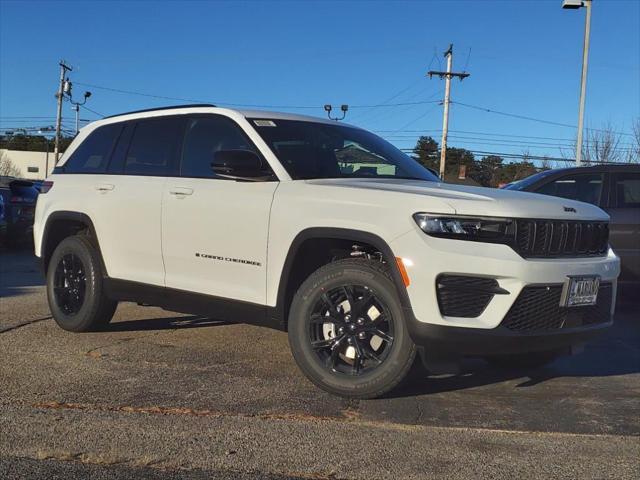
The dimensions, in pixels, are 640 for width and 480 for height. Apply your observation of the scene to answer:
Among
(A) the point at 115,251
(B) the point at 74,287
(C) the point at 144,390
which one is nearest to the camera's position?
(C) the point at 144,390

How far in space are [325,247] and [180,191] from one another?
1.31 metres

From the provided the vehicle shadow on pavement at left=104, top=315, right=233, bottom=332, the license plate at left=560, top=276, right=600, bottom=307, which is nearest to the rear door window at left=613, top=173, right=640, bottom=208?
the license plate at left=560, top=276, right=600, bottom=307

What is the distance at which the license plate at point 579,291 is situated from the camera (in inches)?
150

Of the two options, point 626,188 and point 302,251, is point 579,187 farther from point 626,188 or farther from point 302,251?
point 302,251

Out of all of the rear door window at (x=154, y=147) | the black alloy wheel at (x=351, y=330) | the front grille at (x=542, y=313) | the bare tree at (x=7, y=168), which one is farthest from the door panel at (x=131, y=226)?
the bare tree at (x=7, y=168)

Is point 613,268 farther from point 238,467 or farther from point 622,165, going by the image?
point 622,165

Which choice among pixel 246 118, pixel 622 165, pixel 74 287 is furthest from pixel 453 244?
pixel 622 165

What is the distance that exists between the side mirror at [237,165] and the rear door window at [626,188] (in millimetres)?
4700

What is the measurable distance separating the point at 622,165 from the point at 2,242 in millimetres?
12012

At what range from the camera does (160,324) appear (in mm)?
6285

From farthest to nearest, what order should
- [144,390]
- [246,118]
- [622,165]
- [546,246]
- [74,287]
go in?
1. [622,165]
2. [74,287]
3. [246,118]
4. [144,390]
5. [546,246]

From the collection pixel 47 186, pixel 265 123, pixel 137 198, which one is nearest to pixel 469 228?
pixel 265 123

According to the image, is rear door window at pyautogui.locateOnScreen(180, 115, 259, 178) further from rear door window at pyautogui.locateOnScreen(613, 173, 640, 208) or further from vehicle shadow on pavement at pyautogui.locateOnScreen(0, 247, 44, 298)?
rear door window at pyautogui.locateOnScreen(613, 173, 640, 208)

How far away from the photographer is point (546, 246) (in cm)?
381
